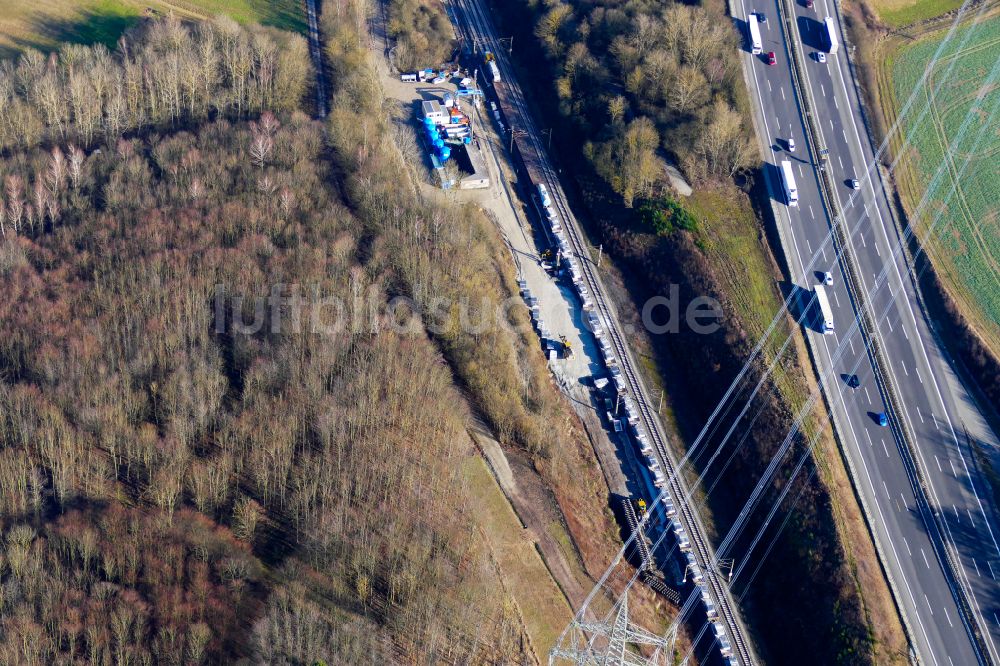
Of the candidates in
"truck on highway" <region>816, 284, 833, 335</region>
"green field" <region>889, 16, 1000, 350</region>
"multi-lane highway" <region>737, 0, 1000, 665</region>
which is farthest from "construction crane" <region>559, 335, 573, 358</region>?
"green field" <region>889, 16, 1000, 350</region>

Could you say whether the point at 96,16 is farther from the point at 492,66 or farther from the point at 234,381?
the point at 234,381

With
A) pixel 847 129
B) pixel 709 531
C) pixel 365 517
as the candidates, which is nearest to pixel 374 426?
pixel 365 517

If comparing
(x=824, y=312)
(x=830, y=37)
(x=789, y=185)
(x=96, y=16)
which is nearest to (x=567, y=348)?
(x=824, y=312)

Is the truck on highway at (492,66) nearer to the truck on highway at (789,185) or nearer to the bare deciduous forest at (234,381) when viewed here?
the bare deciduous forest at (234,381)

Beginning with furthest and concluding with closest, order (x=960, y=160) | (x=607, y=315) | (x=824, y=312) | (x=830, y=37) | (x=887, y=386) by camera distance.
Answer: (x=830, y=37), (x=960, y=160), (x=607, y=315), (x=824, y=312), (x=887, y=386)

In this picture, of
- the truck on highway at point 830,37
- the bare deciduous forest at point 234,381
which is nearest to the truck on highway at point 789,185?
the truck on highway at point 830,37

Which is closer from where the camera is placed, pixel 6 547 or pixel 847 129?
pixel 6 547

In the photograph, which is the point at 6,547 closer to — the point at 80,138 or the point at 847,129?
the point at 80,138
